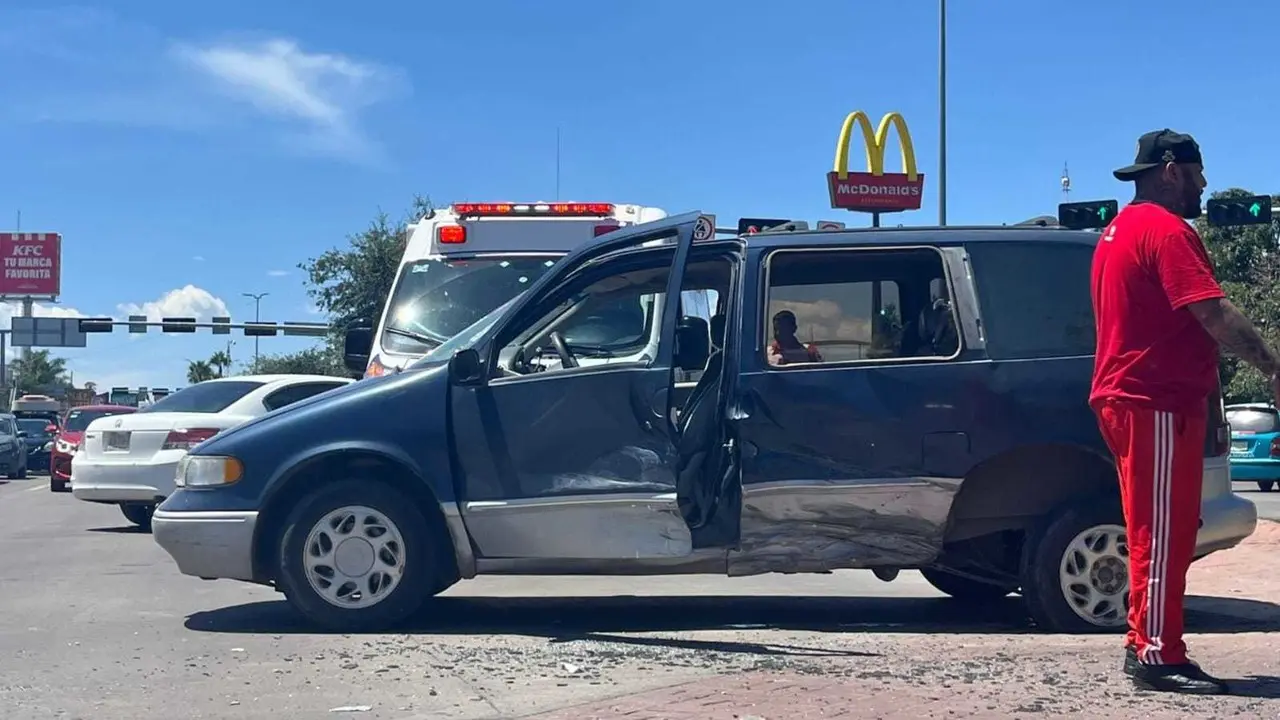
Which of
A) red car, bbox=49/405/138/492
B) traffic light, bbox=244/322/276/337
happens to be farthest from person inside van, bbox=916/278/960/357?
traffic light, bbox=244/322/276/337

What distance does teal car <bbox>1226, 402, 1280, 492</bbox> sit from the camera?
915 inches

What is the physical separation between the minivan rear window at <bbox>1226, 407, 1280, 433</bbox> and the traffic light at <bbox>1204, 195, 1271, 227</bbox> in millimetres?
3253

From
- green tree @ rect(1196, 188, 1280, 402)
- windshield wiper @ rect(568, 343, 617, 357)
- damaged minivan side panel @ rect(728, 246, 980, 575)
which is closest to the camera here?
damaged minivan side panel @ rect(728, 246, 980, 575)

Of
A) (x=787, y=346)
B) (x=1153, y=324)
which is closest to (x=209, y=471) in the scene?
(x=787, y=346)

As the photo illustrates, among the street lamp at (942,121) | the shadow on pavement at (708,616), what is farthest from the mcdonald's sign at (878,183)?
the shadow on pavement at (708,616)

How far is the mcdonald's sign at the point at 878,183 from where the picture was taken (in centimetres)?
3641

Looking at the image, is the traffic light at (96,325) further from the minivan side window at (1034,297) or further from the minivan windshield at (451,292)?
the minivan side window at (1034,297)

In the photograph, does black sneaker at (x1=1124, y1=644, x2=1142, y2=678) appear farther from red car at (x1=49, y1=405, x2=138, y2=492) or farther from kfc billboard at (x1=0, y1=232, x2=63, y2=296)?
kfc billboard at (x1=0, y1=232, x2=63, y2=296)

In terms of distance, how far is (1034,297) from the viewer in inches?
285

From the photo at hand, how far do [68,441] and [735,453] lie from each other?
18.4 metres

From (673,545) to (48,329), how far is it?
6163 centimetres

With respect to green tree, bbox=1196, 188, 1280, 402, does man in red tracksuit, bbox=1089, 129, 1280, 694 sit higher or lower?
lower

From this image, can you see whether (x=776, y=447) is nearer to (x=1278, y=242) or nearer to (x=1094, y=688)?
(x=1094, y=688)

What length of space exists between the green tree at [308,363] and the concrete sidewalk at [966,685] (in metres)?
30.9
